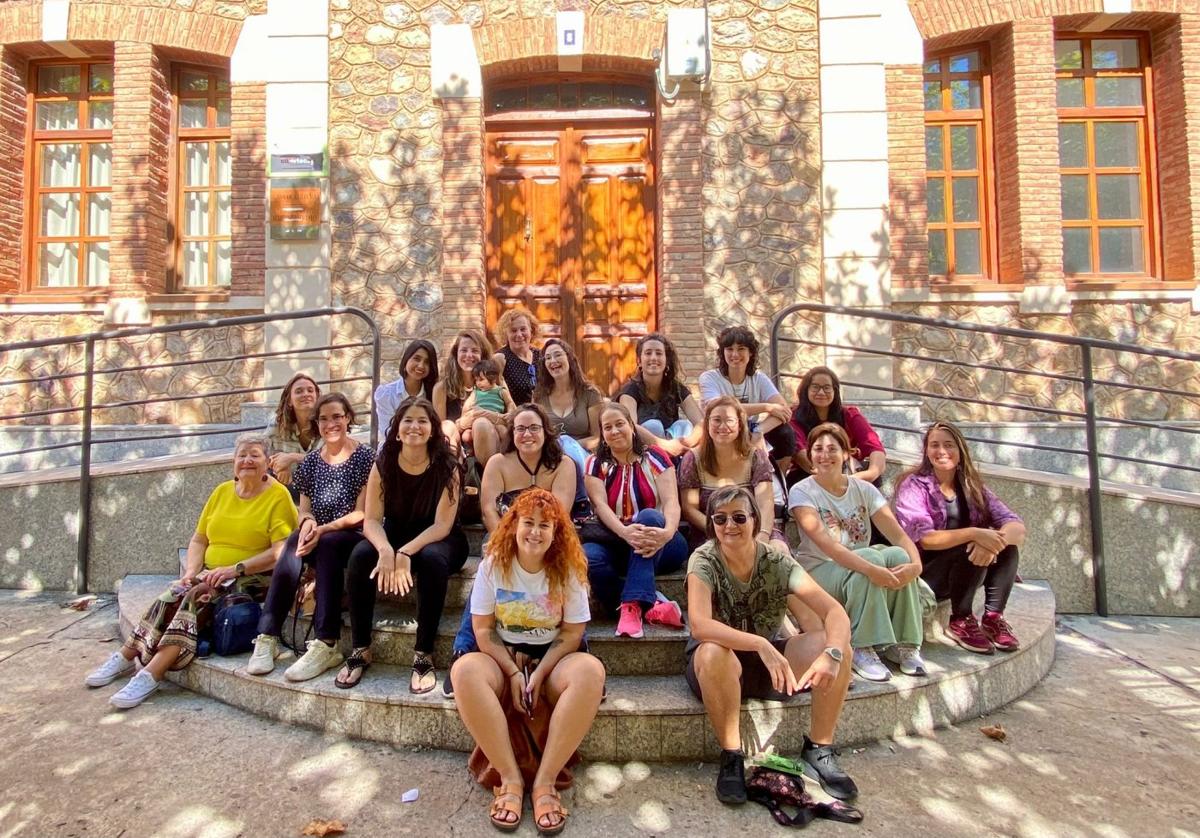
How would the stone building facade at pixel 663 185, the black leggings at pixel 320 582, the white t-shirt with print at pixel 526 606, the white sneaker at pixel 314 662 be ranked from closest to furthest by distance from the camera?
the white t-shirt with print at pixel 526 606, the white sneaker at pixel 314 662, the black leggings at pixel 320 582, the stone building facade at pixel 663 185

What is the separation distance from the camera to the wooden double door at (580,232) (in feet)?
24.9

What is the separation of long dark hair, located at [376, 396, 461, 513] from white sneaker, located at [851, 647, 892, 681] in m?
2.06

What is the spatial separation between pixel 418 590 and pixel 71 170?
297 inches

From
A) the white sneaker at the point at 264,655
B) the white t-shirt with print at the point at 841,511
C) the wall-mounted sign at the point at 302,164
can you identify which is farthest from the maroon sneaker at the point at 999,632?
the wall-mounted sign at the point at 302,164

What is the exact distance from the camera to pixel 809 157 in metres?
7.25

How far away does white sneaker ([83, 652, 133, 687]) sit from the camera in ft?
11.9

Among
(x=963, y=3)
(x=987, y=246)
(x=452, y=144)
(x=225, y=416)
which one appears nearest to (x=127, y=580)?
(x=225, y=416)

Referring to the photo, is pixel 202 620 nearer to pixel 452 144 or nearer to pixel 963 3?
pixel 452 144

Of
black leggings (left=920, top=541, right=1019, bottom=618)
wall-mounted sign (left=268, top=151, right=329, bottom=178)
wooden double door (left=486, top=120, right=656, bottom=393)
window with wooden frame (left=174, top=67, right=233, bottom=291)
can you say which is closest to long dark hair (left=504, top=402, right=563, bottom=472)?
black leggings (left=920, top=541, right=1019, bottom=618)

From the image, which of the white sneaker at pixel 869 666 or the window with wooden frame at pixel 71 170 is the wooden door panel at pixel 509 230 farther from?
the white sneaker at pixel 869 666

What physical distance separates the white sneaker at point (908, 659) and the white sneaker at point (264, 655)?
288 centimetres

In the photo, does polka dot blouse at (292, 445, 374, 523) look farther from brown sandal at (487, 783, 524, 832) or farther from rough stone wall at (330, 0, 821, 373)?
rough stone wall at (330, 0, 821, 373)

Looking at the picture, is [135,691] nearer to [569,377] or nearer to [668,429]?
[569,377]

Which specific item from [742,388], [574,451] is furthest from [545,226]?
[574,451]
